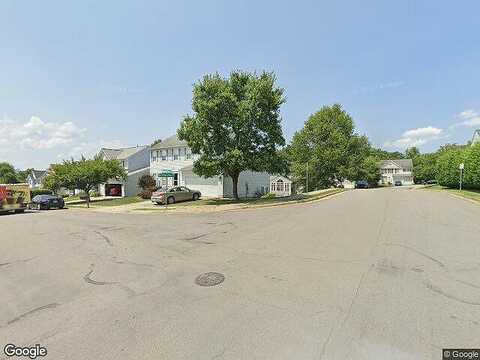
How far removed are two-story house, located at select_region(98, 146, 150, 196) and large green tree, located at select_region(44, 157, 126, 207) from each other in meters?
4.12

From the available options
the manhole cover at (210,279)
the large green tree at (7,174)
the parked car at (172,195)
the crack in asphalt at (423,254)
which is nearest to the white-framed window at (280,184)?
the parked car at (172,195)

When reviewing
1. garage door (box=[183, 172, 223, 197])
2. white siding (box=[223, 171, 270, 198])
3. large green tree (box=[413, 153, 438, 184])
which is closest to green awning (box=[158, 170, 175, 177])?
garage door (box=[183, 172, 223, 197])

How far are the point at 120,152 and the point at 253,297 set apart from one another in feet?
187

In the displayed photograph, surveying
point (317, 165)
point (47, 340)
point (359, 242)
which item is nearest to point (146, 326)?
point (47, 340)

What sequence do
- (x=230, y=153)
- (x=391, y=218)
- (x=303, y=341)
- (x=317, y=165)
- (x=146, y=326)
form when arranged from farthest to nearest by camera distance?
1. (x=317, y=165)
2. (x=230, y=153)
3. (x=391, y=218)
4. (x=146, y=326)
5. (x=303, y=341)

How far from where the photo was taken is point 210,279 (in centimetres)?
618

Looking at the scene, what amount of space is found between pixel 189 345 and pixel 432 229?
1016cm

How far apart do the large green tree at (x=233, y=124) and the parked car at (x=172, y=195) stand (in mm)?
4125

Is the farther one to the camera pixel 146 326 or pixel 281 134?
pixel 281 134

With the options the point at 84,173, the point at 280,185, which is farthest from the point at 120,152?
the point at 280,185

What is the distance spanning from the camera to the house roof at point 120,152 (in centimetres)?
5250

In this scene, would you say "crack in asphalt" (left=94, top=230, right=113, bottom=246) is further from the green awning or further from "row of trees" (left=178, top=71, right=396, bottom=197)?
the green awning

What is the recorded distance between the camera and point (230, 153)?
78.2 ft

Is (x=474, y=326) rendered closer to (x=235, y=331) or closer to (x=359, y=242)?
(x=235, y=331)
